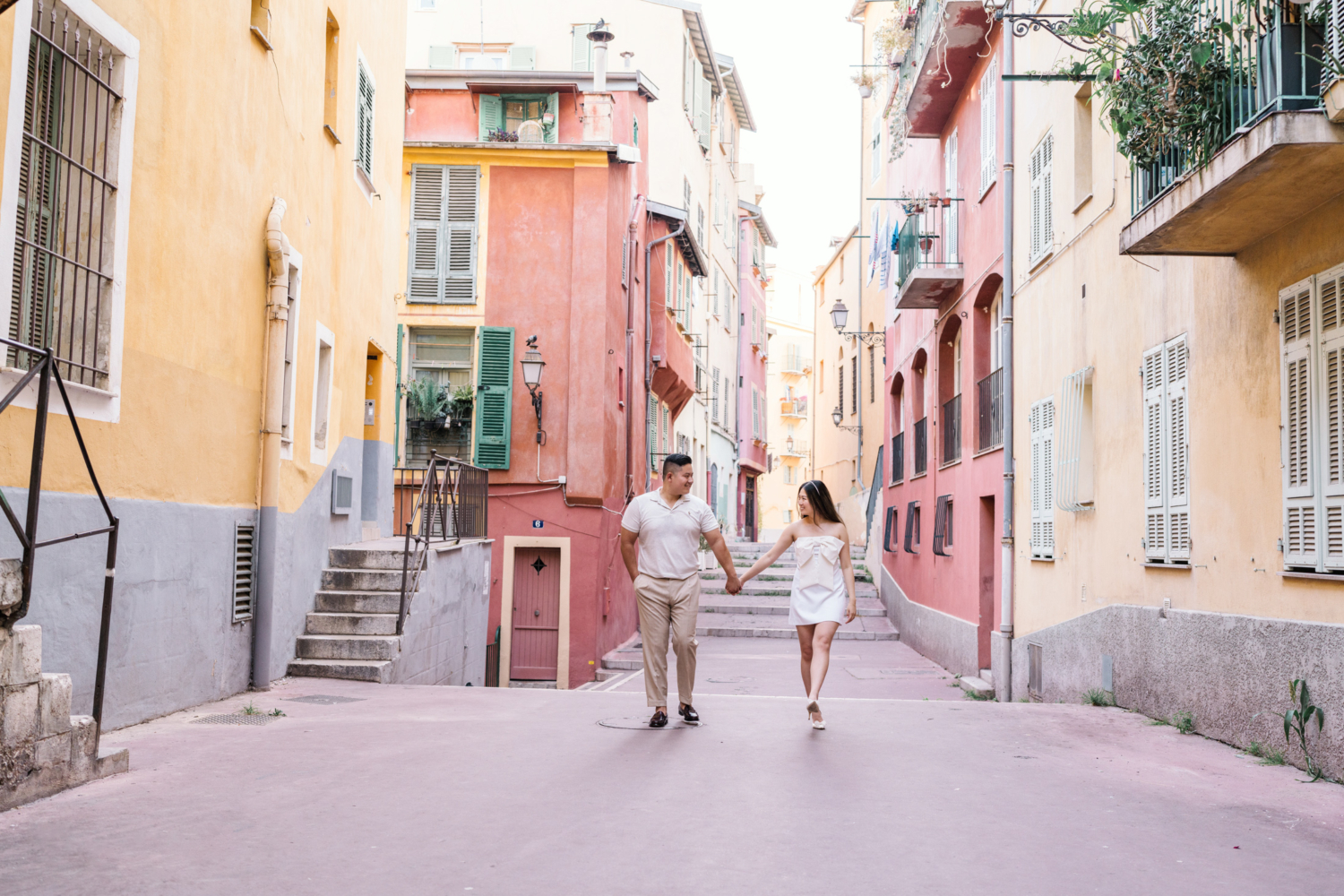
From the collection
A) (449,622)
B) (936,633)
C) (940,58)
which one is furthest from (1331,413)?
(936,633)

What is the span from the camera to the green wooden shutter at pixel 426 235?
72.2 feet

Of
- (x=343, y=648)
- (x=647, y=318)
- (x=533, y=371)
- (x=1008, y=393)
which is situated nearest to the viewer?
(x=343, y=648)

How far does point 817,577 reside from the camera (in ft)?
29.1

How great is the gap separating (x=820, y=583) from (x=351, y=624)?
5.10 meters

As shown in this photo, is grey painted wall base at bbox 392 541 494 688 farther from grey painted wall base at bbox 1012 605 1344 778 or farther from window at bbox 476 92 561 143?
window at bbox 476 92 561 143

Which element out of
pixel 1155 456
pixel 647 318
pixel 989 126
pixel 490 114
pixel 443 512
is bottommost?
pixel 443 512

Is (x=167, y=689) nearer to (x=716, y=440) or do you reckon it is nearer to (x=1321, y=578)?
(x=1321, y=578)

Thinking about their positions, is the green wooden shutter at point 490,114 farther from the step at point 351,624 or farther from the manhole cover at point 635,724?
the manhole cover at point 635,724

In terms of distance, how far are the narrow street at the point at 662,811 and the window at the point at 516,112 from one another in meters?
15.5

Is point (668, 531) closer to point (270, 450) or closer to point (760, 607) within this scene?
point (270, 450)

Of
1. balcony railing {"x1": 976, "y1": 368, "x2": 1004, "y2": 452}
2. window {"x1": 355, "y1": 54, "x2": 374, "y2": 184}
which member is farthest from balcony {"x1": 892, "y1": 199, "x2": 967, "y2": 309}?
window {"x1": 355, "y1": 54, "x2": 374, "y2": 184}

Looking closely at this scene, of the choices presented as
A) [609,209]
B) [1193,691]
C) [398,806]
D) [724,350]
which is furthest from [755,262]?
[398,806]

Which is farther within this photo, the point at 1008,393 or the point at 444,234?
the point at 444,234

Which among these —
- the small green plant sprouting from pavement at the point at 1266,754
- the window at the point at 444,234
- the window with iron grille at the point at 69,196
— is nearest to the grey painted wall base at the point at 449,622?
the window with iron grille at the point at 69,196
